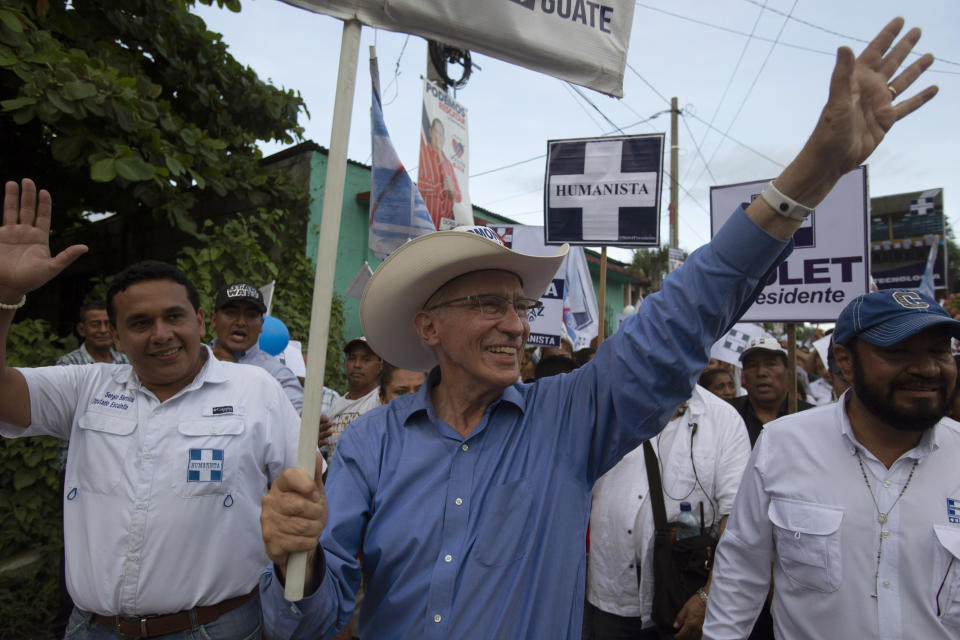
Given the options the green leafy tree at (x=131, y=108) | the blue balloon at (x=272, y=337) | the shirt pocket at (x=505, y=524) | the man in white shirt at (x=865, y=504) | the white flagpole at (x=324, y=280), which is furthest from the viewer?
the blue balloon at (x=272, y=337)

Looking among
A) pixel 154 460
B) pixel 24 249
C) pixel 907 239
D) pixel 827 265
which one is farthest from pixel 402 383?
pixel 907 239

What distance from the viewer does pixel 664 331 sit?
147 cm

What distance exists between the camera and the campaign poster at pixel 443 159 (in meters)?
4.66

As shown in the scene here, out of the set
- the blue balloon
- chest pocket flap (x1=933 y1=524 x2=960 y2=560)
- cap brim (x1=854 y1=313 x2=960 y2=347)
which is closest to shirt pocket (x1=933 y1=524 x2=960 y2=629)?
chest pocket flap (x1=933 y1=524 x2=960 y2=560)

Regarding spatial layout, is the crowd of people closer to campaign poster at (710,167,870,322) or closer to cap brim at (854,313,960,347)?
cap brim at (854,313,960,347)

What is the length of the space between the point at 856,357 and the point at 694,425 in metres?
1.00

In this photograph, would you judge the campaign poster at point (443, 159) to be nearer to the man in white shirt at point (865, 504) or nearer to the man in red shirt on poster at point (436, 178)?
the man in red shirt on poster at point (436, 178)

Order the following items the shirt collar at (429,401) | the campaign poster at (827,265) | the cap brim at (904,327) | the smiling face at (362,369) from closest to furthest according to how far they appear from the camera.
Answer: the shirt collar at (429,401), the cap brim at (904,327), the campaign poster at (827,265), the smiling face at (362,369)

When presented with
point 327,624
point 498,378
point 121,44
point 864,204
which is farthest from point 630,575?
point 121,44

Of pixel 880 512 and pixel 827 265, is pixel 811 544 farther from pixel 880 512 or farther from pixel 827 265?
pixel 827 265

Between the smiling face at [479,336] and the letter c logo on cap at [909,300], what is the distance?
132 centimetres

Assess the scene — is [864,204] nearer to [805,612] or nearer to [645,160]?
[645,160]

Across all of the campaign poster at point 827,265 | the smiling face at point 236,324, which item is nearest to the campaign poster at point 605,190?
the campaign poster at point 827,265

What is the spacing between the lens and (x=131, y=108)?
15.4 feet
